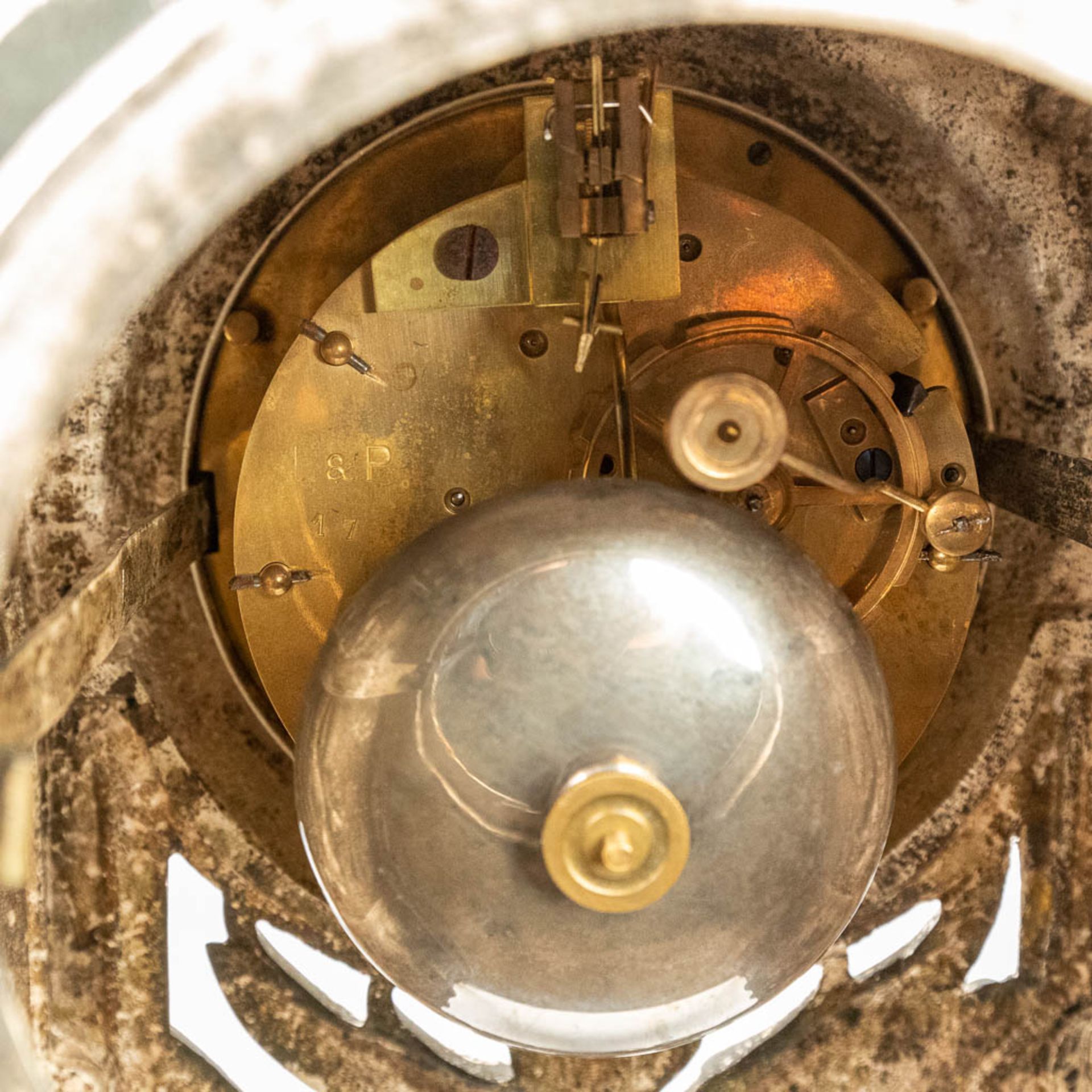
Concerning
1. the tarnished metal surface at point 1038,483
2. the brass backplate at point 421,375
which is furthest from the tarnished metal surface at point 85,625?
the tarnished metal surface at point 1038,483

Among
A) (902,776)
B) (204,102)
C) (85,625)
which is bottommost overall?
(85,625)

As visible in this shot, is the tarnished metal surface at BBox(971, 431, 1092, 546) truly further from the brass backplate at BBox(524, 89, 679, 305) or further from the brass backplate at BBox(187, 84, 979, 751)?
the brass backplate at BBox(524, 89, 679, 305)

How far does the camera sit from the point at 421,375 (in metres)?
1.32

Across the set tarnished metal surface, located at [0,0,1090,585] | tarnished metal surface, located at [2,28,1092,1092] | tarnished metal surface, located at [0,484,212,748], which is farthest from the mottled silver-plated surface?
tarnished metal surface, located at [2,28,1092,1092]

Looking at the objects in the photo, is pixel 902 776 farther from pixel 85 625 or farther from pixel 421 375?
pixel 85 625

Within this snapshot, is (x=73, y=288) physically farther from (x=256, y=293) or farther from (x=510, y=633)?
(x=256, y=293)

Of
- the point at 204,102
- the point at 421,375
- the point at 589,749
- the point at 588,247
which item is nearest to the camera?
the point at 204,102

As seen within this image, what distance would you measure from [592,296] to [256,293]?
1.86ft

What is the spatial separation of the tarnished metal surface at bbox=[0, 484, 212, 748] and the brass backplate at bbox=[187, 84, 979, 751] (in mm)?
79

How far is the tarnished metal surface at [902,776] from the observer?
141 centimetres

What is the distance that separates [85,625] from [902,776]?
1042mm

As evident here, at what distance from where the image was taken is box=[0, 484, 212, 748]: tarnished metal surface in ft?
2.84

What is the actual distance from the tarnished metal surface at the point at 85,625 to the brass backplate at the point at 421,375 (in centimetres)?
8

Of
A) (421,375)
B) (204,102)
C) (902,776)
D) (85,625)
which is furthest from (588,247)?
(902,776)
